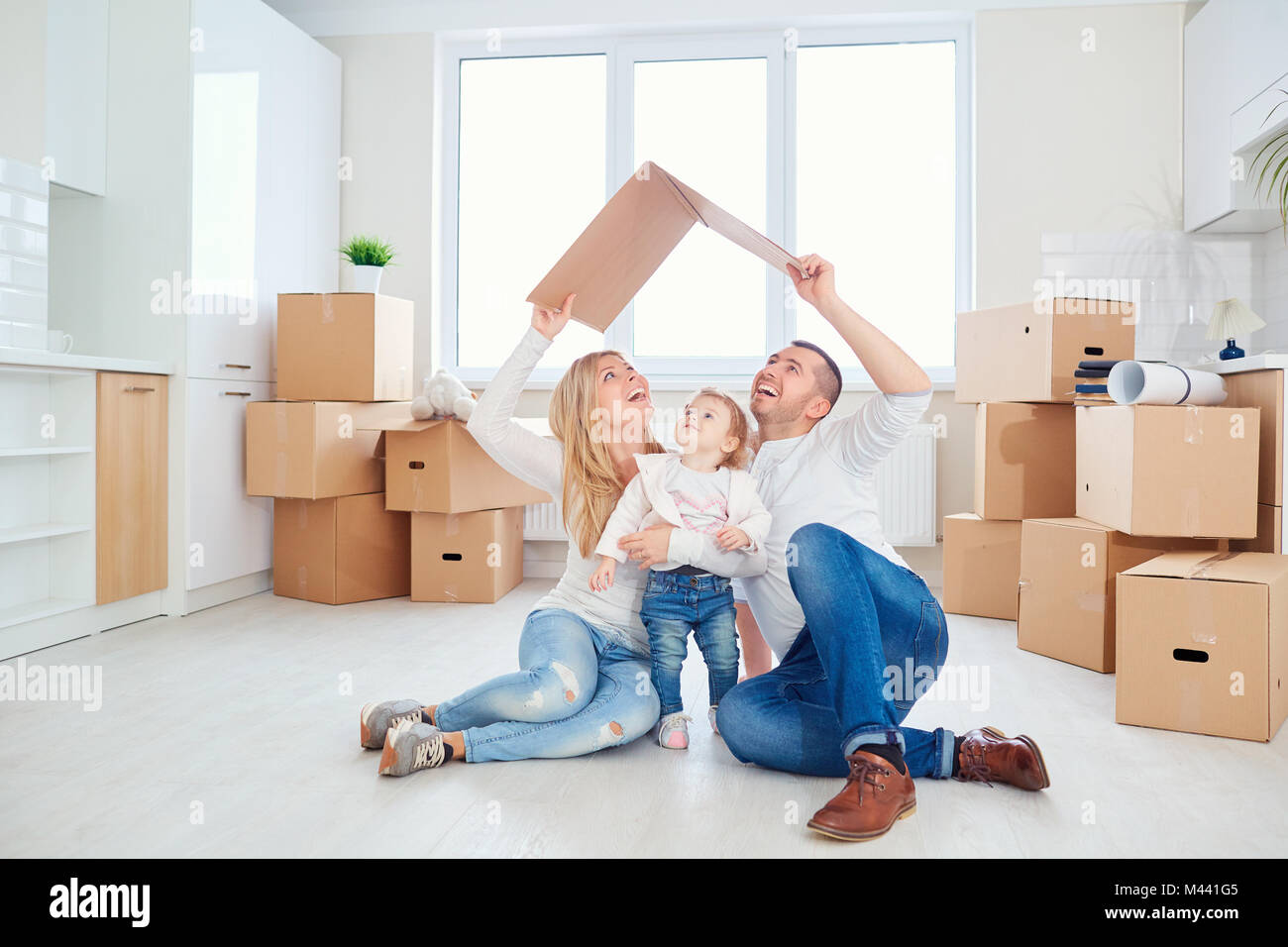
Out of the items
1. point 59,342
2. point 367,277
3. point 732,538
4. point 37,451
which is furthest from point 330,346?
point 732,538

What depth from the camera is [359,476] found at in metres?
3.42

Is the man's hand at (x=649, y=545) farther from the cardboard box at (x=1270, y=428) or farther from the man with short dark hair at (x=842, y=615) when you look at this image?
the cardboard box at (x=1270, y=428)

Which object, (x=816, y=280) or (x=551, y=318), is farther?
(x=551, y=318)

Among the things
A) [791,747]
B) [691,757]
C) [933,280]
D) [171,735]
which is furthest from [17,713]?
[933,280]

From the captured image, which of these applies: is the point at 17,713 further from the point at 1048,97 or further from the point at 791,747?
the point at 1048,97

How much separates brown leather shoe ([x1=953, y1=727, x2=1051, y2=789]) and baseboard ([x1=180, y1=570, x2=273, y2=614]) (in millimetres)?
2535

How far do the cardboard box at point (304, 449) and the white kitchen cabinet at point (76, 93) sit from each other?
3.01 ft

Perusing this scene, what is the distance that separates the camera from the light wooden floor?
1.40m

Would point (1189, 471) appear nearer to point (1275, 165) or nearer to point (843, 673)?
point (843, 673)

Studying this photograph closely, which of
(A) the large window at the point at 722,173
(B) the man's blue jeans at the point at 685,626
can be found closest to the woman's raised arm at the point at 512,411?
(B) the man's blue jeans at the point at 685,626

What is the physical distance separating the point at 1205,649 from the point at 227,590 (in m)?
2.99

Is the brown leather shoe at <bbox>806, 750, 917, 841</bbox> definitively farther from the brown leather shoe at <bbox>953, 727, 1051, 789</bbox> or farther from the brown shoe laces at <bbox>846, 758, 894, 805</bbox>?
the brown leather shoe at <bbox>953, 727, 1051, 789</bbox>

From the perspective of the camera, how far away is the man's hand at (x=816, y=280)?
5.23 ft
